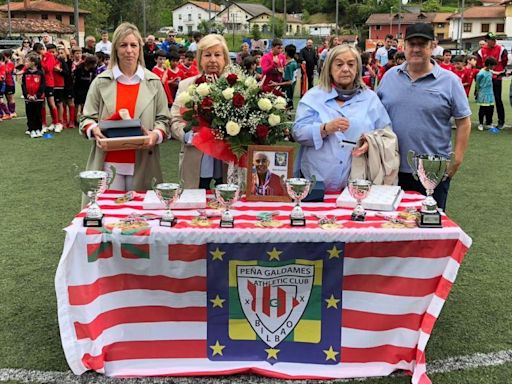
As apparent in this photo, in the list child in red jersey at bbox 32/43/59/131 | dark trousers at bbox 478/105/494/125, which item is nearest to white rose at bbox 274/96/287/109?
child in red jersey at bbox 32/43/59/131

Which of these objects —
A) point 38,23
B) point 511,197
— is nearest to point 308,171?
point 511,197

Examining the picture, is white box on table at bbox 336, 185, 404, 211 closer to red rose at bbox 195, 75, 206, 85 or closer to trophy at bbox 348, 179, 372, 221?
trophy at bbox 348, 179, 372, 221

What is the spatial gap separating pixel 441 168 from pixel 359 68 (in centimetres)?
80

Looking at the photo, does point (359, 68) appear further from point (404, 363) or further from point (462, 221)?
point (462, 221)

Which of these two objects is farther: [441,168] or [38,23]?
[38,23]

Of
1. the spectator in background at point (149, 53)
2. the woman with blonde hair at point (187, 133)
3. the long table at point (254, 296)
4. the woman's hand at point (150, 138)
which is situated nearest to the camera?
the long table at point (254, 296)

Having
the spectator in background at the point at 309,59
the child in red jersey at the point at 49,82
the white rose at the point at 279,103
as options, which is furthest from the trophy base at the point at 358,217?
the spectator in background at the point at 309,59

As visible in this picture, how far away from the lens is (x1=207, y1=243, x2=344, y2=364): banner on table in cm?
295

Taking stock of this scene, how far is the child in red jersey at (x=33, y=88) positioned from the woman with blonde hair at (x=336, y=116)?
8.19 metres

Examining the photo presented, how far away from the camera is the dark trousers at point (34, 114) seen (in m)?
10.8

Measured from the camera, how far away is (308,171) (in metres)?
3.57

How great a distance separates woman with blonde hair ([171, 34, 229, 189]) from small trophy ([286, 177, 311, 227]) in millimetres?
886

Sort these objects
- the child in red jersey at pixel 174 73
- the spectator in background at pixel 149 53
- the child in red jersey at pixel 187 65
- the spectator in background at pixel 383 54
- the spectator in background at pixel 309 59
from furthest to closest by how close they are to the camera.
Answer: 1. the spectator in background at pixel 309 59
2. the spectator in background at pixel 383 54
3. the spectator in background at pixel 149 53
4. the child in red jersey at pixel 187 65
5. the child in red jersey at pixel 174 73

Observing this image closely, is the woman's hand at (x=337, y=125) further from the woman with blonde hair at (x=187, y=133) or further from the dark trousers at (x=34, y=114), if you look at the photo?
the dark trousers at (x=34, y=114)
